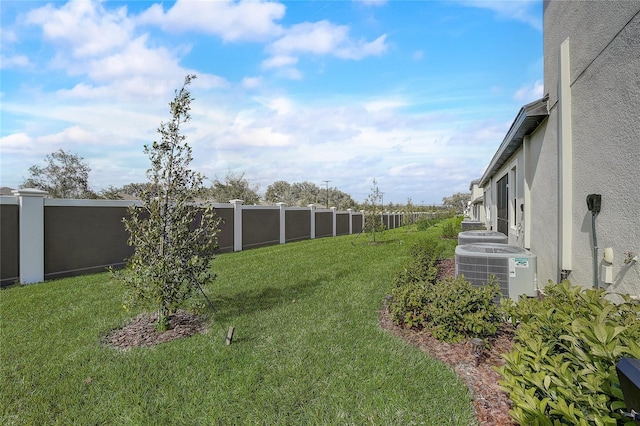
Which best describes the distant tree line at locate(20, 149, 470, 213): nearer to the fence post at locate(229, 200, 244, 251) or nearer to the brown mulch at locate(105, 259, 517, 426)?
the fence post at locate(229, 200, 244, 251)

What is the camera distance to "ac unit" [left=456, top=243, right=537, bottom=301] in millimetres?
4535

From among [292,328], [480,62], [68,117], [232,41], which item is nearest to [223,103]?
[232,41]

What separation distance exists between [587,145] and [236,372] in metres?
4.54

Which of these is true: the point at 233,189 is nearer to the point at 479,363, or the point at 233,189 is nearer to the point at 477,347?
the point at 477,347

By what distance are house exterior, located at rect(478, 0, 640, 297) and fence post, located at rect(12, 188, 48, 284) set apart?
1051 centimetres

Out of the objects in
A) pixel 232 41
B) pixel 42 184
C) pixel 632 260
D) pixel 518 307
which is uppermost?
pixel 232 41

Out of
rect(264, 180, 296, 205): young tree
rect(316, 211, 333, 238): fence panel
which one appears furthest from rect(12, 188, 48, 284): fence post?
rect(264, 180, 296, 205): young tree

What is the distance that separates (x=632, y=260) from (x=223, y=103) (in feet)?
31.5

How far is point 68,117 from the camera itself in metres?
8.87

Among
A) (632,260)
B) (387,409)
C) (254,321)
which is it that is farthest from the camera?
(254,321)

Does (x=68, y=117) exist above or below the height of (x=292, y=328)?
above

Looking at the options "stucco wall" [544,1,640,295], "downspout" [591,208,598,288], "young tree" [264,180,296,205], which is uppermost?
"young tree" [264,180,296,205]

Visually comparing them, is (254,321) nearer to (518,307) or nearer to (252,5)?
(518,307)

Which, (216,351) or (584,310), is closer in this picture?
(584,310)
